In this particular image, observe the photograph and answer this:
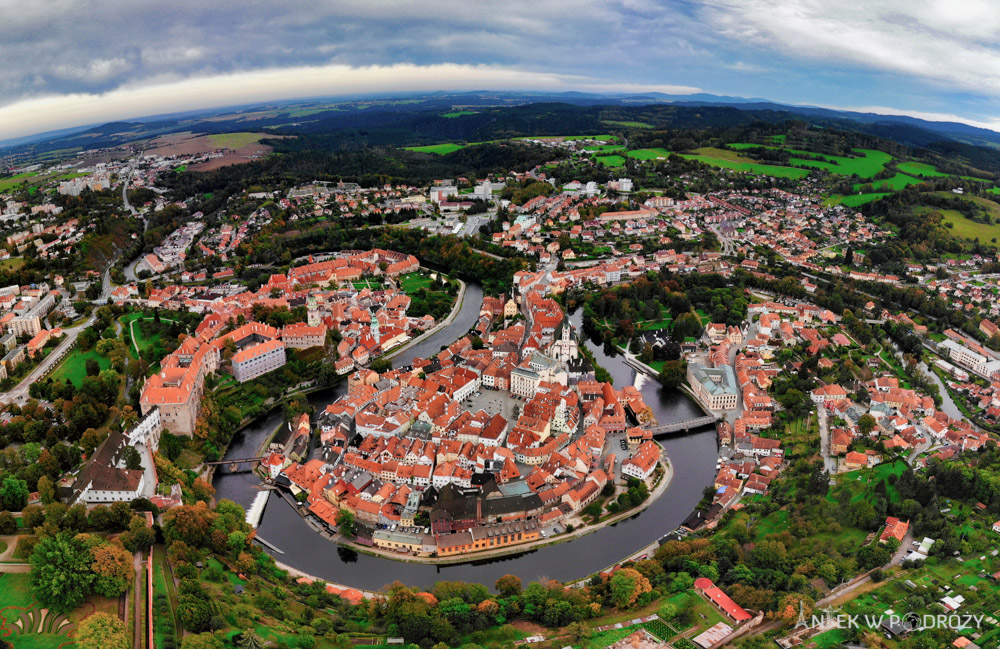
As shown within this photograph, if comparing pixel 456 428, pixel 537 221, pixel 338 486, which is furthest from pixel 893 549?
pixel 537 221


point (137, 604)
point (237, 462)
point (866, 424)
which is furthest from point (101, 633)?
point (866, 424)

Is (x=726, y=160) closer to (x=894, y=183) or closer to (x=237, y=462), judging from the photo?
(x=894, y=183)

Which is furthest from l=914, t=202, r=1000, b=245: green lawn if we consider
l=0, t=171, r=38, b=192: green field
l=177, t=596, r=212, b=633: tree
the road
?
l=0, t=171, r=38, b=192: green field

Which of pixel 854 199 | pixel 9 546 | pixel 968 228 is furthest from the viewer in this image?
pixel 854 199

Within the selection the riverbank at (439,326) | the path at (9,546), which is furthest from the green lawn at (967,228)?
the path at (9,546)

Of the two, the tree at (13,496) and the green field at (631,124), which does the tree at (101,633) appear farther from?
the green field at (631,124)

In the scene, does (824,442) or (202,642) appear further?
(824,442)
